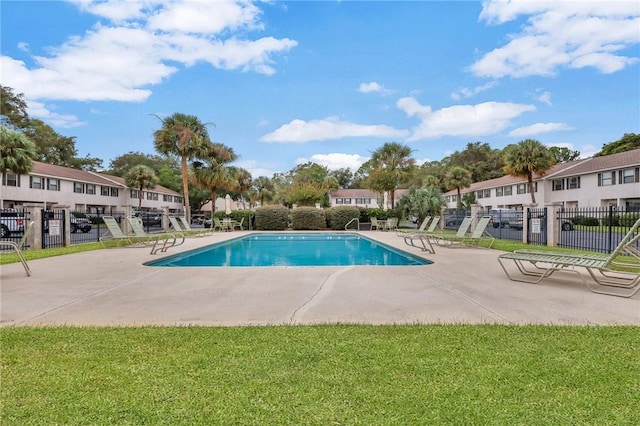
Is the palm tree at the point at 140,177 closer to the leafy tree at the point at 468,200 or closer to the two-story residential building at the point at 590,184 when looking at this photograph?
the two-story residential building at the point at 590,184

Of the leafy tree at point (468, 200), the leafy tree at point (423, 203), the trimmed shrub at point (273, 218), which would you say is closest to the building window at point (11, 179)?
the trimmed shrub at point (273, 218)

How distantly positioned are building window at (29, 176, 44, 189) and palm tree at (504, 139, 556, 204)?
132 feet

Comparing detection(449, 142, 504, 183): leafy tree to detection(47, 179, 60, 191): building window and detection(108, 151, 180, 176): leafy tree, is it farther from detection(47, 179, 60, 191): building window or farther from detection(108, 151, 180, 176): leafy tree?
detection(47, 179, 60, 191): building window

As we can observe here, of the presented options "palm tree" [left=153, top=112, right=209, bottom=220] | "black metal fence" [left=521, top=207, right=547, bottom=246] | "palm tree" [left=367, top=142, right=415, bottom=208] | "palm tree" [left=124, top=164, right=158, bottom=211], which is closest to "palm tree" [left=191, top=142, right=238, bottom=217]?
"palm tree" [left=153, top=112, right=209, bottom=220]

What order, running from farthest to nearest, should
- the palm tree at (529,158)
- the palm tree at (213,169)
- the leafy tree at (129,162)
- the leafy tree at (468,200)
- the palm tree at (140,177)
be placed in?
1. the leafy tree at (129,162)
2. the leafy tree at (468,200)
3. the palm tree at (140,177)
4. the palm tree at (529,158)
5. the palm tree at (213,169)

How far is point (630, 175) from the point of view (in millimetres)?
27953

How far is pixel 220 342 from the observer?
128 inches

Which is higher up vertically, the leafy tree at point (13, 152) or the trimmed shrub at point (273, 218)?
the leafy tree at point (13, 152)

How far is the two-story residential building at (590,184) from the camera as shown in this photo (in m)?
28.0

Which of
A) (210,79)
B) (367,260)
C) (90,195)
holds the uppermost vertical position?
(210,79)

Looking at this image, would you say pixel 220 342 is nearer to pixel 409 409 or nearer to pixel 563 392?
pixel 409 409

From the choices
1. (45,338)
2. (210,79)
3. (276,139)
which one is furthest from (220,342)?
(276,139)

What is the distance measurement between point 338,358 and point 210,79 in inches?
846

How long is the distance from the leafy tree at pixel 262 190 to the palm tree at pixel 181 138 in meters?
22.9
